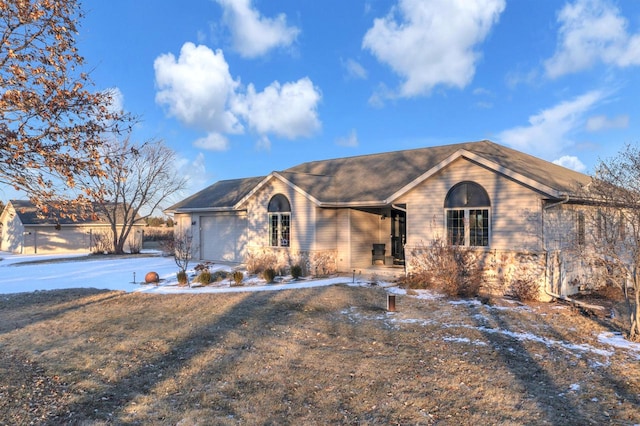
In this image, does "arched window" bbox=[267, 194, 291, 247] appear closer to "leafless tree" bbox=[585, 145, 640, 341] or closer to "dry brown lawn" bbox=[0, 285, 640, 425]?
"dry brown lawn" bbox=[0, 285, 640, 425]

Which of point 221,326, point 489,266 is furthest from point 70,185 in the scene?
point 489,266

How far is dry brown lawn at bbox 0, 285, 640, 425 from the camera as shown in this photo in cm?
471

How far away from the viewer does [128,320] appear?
30.0ft

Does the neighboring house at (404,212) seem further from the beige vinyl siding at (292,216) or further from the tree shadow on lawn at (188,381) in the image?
the tree shadow on lawn at (188,381)

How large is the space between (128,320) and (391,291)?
6963 mm

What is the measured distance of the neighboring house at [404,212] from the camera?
1163cm

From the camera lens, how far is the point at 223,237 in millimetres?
21703

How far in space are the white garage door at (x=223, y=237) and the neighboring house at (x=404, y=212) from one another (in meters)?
0.05

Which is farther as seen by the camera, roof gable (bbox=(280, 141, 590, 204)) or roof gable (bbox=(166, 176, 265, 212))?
roof gable (bbox=(166, 176, 265, 212))

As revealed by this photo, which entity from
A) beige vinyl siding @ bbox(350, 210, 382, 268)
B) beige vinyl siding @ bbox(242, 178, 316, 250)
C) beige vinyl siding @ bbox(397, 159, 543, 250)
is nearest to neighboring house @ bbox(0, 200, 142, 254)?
beige vinyl siding @ bbox(242, 178, 316, 250)

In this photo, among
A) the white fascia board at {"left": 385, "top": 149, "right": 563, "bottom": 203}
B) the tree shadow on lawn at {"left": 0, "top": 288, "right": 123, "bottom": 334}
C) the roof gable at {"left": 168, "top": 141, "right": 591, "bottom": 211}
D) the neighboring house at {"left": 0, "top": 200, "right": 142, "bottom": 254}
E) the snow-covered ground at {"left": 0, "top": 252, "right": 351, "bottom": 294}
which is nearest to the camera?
the tree shadow on lawn at {"left": 0, "top": 288, "right": 123, "bottom": 334}

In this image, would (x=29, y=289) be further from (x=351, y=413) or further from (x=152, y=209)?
(x=152, y=209)

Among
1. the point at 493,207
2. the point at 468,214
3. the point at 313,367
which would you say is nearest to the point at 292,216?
the point at 468,214

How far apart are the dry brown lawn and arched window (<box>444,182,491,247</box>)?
8.93 ft
